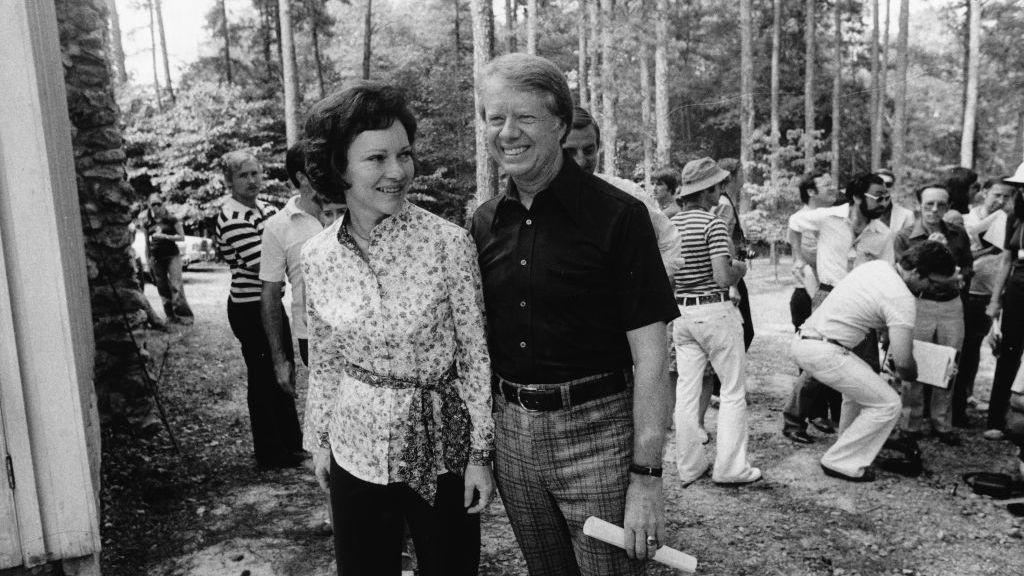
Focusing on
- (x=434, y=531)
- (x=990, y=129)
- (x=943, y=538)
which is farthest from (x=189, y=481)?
(x=990, y=129)

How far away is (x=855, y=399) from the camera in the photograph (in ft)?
15.1

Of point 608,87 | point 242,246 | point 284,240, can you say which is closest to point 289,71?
point 608,87

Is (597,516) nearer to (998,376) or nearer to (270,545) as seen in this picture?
(270,545)

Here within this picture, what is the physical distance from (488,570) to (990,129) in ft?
139

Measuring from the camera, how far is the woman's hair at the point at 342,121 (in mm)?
1920

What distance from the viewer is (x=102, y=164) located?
5340 mm

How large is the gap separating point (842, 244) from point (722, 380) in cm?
194

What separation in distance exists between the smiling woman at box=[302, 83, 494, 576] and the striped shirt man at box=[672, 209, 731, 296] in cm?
281

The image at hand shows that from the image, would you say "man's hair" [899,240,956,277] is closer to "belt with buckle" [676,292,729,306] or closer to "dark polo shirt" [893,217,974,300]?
"dark polo shirt" [893,217,974,300]

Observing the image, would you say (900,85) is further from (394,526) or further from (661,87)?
(394,526)

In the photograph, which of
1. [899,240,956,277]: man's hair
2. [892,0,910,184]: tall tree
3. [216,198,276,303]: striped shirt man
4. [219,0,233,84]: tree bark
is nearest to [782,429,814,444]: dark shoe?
[899,240,956,277]: man's hair

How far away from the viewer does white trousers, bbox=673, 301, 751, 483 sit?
175 inches

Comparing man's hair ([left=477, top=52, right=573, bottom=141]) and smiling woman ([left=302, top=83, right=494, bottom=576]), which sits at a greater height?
man's hair ([left=477, top=52, right=573, bottom=141])

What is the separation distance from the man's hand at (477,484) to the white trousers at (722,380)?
2.78m
